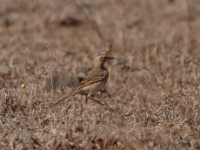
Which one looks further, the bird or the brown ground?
the bird

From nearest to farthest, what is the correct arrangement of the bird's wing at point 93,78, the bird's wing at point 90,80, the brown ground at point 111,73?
the brown ground at point 111,73, the bird's wing at point 90,80, the bird's wing at point 93,78

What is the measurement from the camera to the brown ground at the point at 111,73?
776 cm

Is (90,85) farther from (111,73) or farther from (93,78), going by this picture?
(111,73)

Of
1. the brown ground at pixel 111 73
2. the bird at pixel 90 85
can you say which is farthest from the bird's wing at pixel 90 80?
the brown ground at pixel 111 73

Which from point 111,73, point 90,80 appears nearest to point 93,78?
point 90,80

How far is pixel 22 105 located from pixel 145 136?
2.14m

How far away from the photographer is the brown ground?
7.76 metres

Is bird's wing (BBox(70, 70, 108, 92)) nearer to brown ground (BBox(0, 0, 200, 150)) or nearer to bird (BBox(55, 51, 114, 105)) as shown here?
bird (BBox(55, 51, 114, 105))

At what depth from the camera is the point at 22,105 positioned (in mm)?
9234

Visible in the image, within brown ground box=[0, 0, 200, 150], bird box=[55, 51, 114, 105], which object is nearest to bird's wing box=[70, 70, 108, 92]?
bird box=[55, 51, 114, 105]

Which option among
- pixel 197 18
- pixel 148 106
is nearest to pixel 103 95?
pixel 148 106

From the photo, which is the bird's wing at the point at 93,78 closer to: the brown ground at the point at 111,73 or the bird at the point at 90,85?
the bird at the point at 90,85

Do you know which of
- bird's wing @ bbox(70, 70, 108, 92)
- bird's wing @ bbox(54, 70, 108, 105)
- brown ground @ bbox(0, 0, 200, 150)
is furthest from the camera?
bird's wing @ bbox(70, 70, 108, 92)

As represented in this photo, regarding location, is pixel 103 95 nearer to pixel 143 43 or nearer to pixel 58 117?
pixel 58 117
